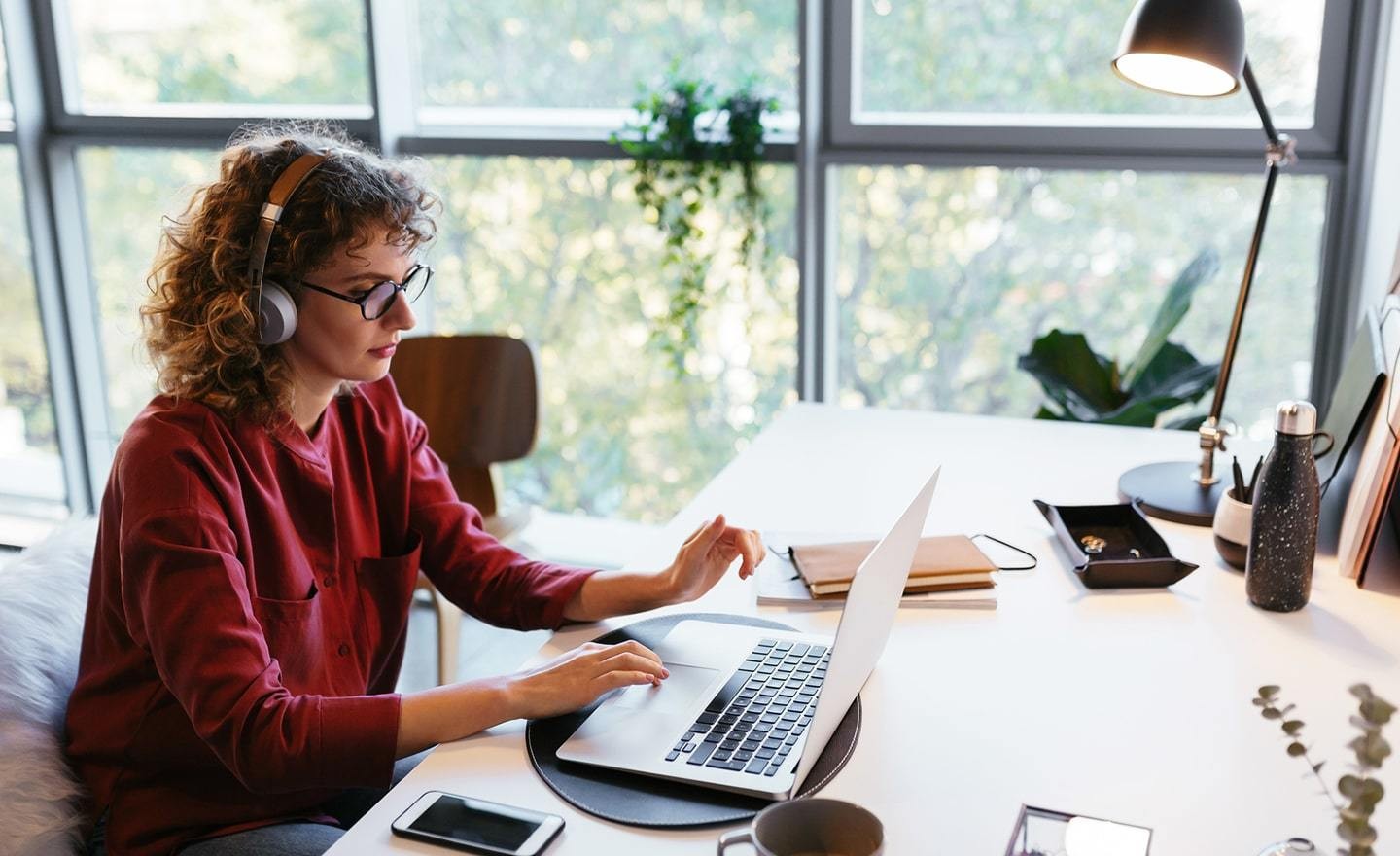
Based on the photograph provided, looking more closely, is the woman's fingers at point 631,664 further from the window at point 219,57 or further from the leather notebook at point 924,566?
the window at point 219,57

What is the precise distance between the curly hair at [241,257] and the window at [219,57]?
1.99 meters

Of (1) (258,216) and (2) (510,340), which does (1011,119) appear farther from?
(1) (258,216)

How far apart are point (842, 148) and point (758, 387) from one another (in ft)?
2.07

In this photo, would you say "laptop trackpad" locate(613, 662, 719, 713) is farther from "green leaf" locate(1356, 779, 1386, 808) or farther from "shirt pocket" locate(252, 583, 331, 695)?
"green leaf" locate(1356, 779, 1386, 808)

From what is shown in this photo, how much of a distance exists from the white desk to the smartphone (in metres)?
0.01

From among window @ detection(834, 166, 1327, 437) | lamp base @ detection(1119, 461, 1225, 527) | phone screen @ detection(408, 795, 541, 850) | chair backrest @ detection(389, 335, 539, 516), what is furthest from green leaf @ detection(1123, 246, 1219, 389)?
phone screen @ detection(408, 795, 541, 850)

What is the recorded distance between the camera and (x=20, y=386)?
377 centimetres

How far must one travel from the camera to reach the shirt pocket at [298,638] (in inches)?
50.0

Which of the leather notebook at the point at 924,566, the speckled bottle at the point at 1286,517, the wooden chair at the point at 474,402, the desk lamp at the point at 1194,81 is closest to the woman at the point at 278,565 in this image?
the leather notebook at the point at 924,566

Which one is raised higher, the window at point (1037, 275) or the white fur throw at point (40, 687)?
the window at point (1037, 275)

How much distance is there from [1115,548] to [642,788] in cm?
77

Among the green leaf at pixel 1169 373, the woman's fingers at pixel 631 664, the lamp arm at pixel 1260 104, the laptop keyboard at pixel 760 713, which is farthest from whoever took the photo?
the green leaf at pixel 1169 373


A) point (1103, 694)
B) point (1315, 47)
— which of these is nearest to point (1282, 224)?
point (1315, 47)

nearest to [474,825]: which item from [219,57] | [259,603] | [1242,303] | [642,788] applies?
[642,788]
